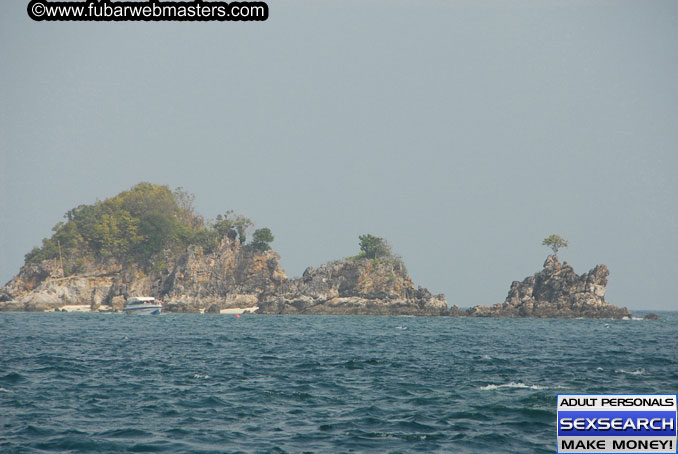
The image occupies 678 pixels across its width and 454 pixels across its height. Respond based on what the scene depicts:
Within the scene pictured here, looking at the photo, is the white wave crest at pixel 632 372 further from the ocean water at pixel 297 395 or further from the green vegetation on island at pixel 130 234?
the green vegetation on island at pixel 130 234

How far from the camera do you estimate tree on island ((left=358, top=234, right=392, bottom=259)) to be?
167 meters

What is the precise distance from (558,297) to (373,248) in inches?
1931

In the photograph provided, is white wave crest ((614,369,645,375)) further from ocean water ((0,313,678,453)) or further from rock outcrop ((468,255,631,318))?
rock outcrop ((468,255,631,318))

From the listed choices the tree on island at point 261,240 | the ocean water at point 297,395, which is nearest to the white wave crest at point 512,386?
the ocean water at point 297,395

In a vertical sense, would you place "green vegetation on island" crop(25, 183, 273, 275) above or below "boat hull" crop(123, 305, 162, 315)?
above

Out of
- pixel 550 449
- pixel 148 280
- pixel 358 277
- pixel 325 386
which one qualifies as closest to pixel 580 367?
pixel 325 386

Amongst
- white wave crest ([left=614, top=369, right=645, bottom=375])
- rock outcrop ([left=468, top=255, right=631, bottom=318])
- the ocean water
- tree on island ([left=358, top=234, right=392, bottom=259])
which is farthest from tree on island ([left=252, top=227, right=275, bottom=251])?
white wave crest ([left=614, top=369, right=645, bottom=375])

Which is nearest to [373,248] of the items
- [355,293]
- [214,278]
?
[355,293]

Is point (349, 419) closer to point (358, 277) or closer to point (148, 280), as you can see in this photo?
point (358, 277)

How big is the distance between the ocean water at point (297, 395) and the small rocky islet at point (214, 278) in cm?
9734

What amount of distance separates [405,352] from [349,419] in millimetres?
24572

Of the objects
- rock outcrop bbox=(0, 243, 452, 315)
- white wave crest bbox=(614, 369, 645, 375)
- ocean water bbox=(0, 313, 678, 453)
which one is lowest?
ocean water bbox=(0, 313, 678, 453)

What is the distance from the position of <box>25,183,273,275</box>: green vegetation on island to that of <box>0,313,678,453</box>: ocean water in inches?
4677

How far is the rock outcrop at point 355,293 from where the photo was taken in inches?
5792
